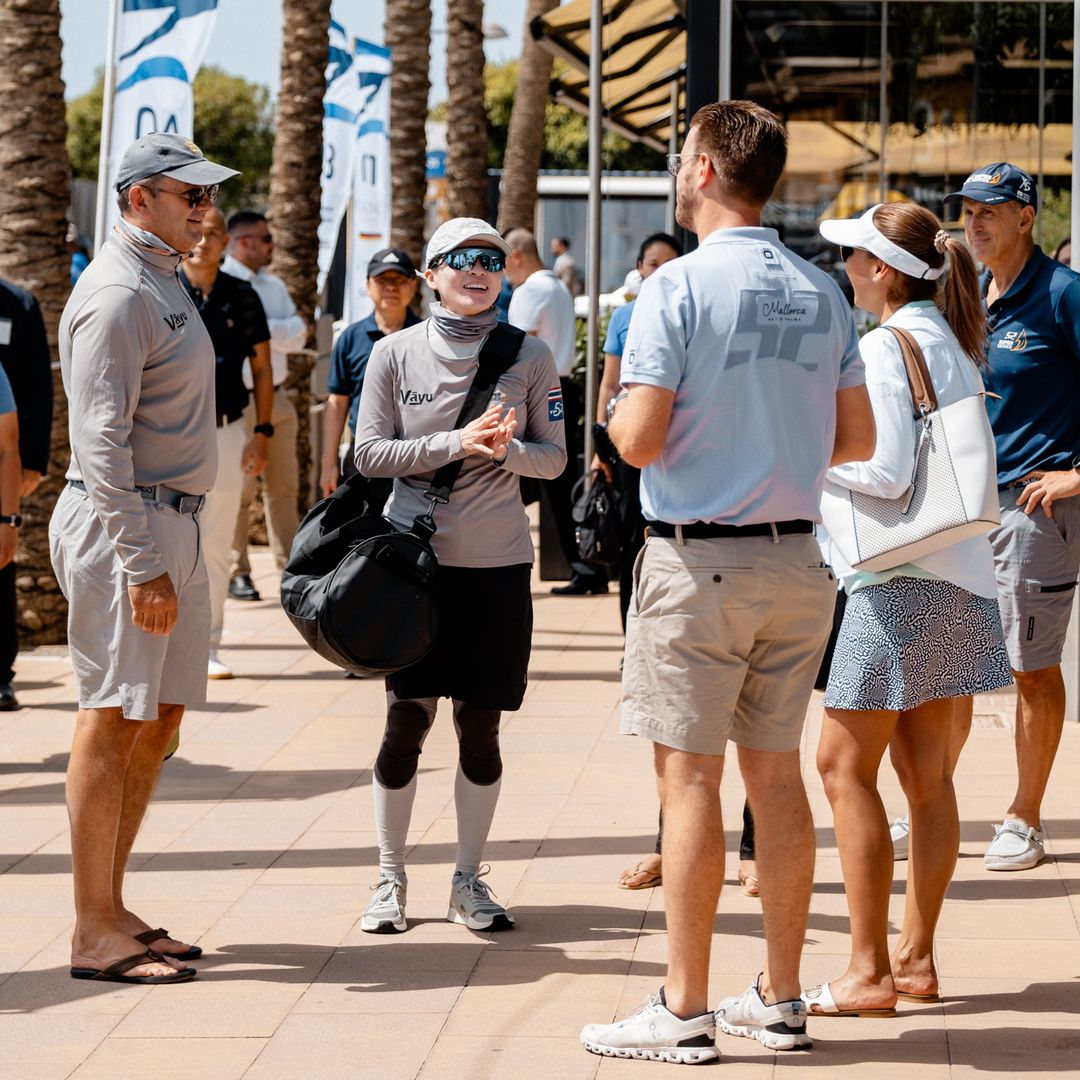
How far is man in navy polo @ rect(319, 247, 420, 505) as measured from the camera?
8.40 m

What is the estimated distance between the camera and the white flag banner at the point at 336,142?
16.3m

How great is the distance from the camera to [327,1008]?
4523 mm

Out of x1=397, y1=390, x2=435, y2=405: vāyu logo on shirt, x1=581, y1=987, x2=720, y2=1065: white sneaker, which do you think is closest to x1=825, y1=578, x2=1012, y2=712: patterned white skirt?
x1=581, y1=987, x2=720, y2=1065: white sneaker

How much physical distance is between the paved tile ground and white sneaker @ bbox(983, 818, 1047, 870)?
0.17ft

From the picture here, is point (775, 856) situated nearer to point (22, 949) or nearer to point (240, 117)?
point (22, 949)

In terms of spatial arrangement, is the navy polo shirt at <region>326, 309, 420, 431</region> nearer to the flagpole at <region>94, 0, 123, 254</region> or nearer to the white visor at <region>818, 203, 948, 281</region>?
the flagpole at <region>94, 0, 123, 254</region>

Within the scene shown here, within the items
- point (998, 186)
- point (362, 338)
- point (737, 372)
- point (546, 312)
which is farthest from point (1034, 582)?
point (546, 312)

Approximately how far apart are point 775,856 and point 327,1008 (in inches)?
48.1

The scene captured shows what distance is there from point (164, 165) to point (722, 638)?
196 cm

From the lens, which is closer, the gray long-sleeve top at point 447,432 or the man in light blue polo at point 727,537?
the man in light blue polo at point 727,537

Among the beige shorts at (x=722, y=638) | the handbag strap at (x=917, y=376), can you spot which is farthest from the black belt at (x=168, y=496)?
the handbag strap at (x=917, y=376)

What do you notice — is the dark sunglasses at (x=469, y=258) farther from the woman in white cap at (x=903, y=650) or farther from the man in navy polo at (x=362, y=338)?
the man in navy polo at (x=362, y=338)

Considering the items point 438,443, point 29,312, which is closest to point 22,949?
point 438,443

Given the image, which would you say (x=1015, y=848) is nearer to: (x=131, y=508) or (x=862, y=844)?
(x=862, y=844)
